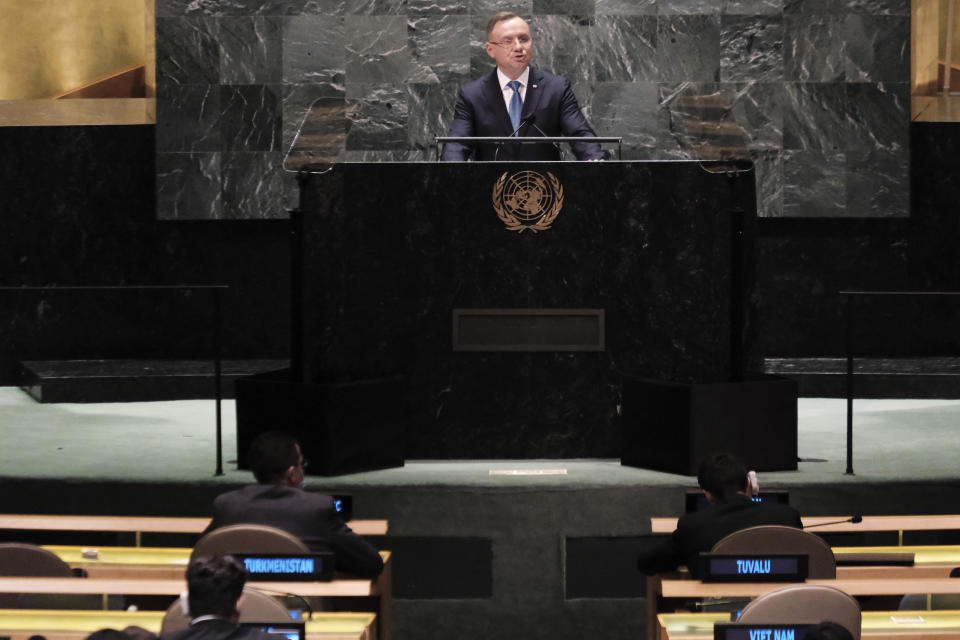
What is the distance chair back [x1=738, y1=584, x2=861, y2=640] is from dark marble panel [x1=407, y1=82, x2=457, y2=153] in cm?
709

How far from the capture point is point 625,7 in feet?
34.6

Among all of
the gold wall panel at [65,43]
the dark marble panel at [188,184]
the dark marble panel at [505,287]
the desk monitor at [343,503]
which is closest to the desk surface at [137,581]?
the desk monitor at [343,503]

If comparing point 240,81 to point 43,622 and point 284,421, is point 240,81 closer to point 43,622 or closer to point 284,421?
point 284,421

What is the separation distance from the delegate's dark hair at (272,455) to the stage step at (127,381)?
192 inches

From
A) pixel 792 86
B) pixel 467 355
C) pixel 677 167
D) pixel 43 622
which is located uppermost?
pixel 792 86

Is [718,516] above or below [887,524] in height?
above

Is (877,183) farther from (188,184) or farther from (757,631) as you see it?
(757,631)

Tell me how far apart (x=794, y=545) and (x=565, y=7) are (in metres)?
6.69

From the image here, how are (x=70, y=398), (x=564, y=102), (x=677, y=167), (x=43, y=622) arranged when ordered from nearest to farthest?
(x=43, y=622), (x=677, y=167), (x=564, y=102), (x=70, y=398)

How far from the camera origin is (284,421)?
22.9 ft

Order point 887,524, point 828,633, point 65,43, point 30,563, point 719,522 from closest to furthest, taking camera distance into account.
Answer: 1. point 828,633
2. point 30,563
3. point 719,522
4. point 887,524
5. point 65,43

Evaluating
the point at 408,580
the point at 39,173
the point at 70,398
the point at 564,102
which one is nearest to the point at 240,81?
the point at 39,173

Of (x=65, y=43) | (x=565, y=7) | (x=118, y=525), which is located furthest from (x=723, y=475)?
(x=65, y=43)

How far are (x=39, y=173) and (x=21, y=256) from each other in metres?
0.64
